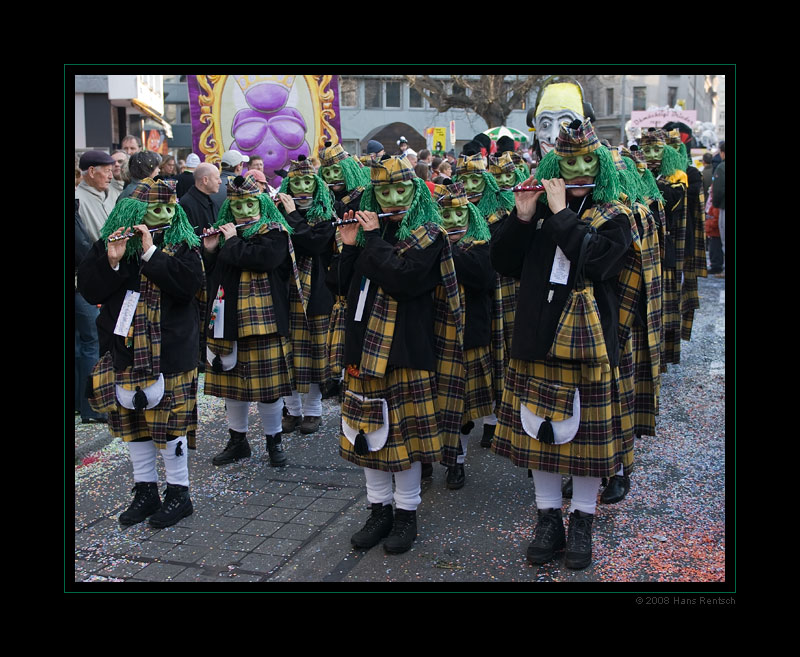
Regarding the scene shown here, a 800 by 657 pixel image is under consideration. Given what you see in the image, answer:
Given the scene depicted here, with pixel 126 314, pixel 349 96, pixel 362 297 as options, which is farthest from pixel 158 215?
pixel 349 96

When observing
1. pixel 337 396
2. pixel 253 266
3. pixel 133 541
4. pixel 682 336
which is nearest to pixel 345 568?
pixel 133 541

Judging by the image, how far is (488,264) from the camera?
494cm

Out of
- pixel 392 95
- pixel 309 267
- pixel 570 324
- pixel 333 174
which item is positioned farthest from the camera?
pixel 392 95

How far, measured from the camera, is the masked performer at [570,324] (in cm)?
378

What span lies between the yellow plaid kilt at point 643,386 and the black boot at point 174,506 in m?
2.69

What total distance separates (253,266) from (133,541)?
187cm

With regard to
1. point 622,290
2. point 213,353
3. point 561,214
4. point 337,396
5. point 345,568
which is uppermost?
point 561,214

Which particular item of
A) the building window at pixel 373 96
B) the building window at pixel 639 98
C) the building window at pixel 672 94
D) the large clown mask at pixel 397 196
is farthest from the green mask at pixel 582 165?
the building window at pixel 672 94

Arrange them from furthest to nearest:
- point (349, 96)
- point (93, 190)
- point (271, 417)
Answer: point (349, 96) < point (93, 190) < point (271, 417)

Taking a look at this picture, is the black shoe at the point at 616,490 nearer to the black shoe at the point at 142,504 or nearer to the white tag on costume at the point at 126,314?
the black shoe at the point at 142,504

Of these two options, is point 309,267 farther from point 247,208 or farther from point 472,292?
point 472,292

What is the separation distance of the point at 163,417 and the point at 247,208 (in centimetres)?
160

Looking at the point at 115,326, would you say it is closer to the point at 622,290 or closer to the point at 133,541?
the point at 133,541

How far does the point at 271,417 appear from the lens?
5.71 metres
